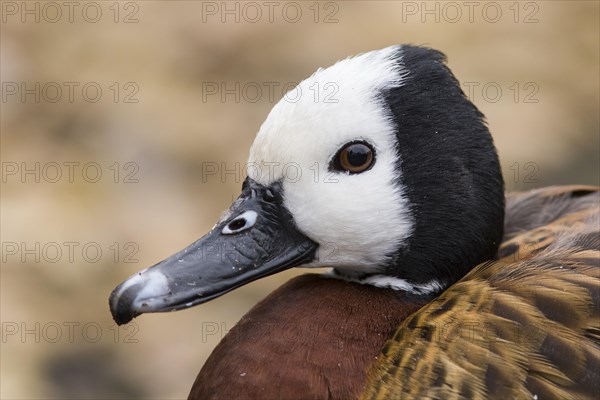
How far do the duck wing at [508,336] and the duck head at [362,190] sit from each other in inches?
4.8

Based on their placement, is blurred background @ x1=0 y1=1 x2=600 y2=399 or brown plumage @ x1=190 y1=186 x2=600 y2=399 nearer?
brown plumage @ x1=190 y1=186 x2=600 y2=399

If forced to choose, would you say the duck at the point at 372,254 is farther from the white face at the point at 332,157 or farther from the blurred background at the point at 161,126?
the blurred background at the point at 161,126

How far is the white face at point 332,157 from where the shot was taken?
6.25ft

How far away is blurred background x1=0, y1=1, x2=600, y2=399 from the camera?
339cm

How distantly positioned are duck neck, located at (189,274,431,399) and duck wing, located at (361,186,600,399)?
5 centimetres

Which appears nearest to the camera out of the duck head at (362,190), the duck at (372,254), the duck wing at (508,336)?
the duck wing at (508,336)

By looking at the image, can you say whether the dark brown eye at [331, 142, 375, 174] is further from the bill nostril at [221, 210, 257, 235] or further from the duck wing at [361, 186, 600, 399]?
the duck wing at [361, 186, 600, 399]

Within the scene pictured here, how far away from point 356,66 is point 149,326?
178 cm

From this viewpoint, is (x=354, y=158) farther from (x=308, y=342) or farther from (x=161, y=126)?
(x=161, y=126)

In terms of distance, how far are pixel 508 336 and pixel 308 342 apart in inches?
16.0

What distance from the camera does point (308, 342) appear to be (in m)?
1.89

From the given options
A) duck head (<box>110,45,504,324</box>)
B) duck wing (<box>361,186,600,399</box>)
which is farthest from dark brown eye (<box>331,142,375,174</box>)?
duck wing (<box>361,186,600,399</box>)

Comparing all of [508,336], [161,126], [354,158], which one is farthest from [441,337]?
[161,126]

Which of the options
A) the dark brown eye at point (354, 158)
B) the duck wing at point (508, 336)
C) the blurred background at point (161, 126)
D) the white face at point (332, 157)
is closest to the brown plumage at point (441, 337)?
the duck wing at point (508, 336)
